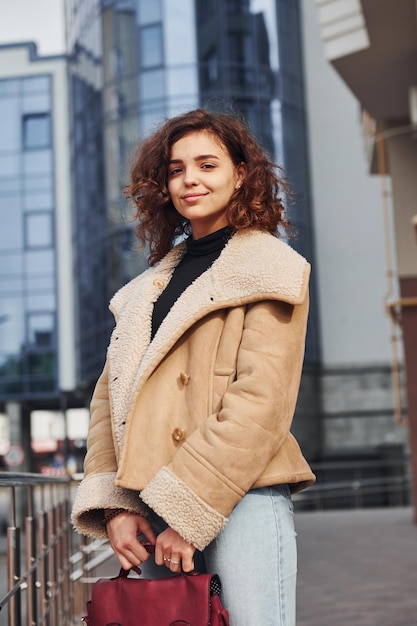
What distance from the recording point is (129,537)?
96.7 inches

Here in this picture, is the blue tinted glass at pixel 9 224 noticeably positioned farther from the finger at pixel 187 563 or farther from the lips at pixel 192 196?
the finger at pixel 187 563

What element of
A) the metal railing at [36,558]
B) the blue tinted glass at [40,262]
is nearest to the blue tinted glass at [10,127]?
the blue tinted glass at [40,262]

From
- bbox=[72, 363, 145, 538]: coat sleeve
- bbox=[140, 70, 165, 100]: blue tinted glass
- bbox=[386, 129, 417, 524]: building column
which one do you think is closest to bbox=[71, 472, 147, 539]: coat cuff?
bbox=[72, 363, 145, 538]: coat sleeve

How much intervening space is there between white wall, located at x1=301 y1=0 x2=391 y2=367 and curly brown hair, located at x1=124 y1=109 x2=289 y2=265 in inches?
1051

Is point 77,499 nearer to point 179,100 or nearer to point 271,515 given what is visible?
point 271,515

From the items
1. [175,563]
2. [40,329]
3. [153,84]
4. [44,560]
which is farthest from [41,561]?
[40,329]

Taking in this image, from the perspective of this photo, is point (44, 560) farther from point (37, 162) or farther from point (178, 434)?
point (37, 162)

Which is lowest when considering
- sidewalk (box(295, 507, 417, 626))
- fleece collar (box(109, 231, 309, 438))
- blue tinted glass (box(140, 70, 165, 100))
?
sidewalk (box(295, 507, 417, 626))

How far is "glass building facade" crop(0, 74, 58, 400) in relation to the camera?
1352 inches

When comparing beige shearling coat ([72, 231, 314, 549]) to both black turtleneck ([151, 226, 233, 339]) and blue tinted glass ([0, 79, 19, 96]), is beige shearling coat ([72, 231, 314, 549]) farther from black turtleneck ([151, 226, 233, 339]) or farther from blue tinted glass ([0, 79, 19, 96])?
blue tinted glass ([0, 79, 19, 96])

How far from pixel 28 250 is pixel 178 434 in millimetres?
33332

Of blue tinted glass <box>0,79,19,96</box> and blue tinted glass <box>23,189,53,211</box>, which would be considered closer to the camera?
blue tinted glass <box>23,189,53,211</box>

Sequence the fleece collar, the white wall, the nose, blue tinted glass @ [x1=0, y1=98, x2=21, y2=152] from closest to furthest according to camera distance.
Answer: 1. the fleece collar
2. the nose
3. the white wall
4. blue tinted glass @ [x1=0, y1=98, x2=21, y2=152]

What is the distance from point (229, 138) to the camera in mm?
2771
